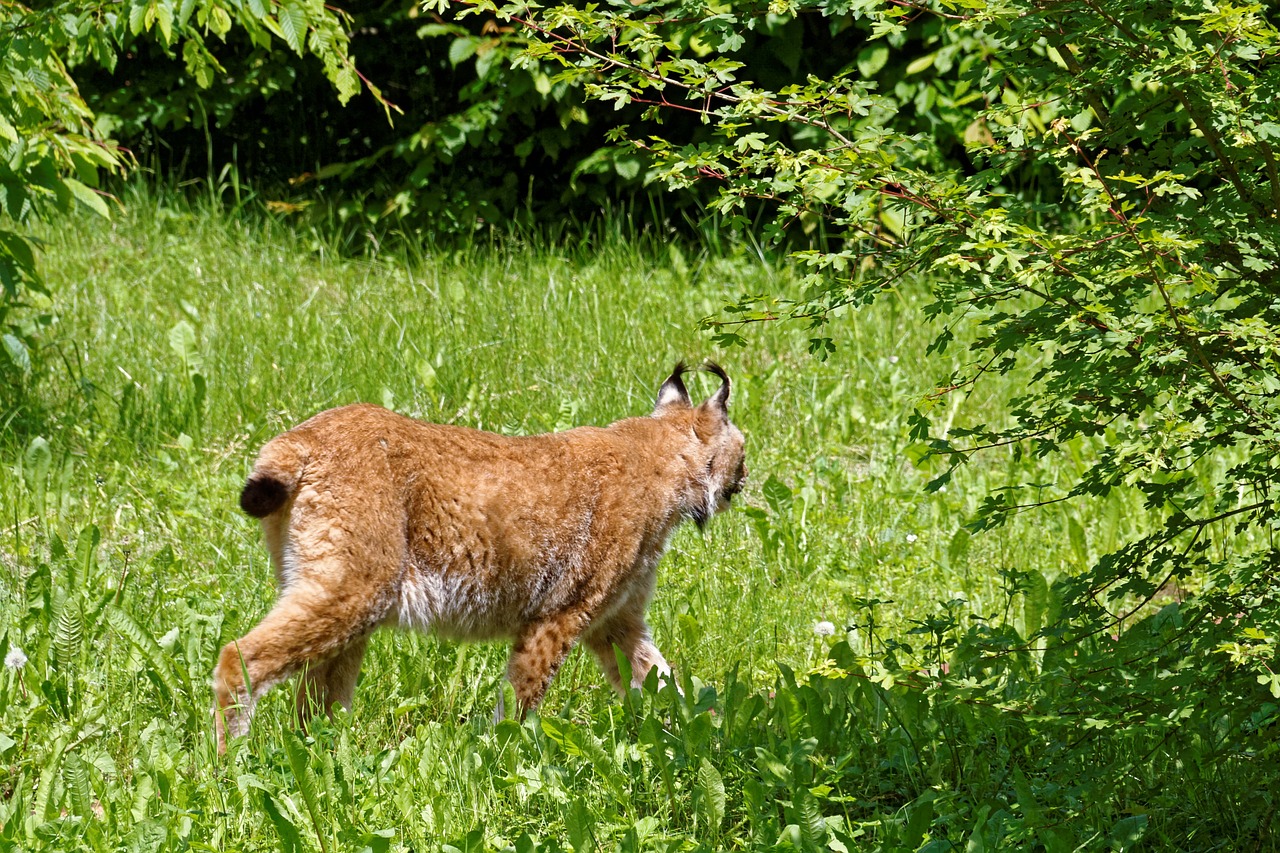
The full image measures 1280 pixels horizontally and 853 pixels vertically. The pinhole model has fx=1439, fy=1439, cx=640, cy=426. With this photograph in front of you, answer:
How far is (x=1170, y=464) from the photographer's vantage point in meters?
3.03

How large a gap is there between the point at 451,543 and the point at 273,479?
0.57 meters

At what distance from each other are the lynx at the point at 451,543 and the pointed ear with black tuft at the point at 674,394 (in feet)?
0.95

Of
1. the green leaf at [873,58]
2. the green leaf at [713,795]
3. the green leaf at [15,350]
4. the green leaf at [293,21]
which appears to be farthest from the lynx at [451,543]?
the green leaf at [873,58]

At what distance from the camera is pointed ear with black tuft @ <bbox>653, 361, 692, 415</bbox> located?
5312mm

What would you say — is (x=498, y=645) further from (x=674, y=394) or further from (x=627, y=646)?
(x=674, y=394)

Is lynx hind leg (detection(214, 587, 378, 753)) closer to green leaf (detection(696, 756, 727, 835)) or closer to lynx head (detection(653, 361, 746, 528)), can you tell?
green leaf (detection(696, 756, 727, 835))

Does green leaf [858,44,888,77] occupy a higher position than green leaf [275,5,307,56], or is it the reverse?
green leaf [275,5,307,56]

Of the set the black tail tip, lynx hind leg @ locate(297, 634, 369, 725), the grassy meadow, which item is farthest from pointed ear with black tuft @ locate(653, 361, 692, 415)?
the black tail tip

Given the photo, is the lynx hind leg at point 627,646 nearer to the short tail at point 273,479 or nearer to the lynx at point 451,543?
the lynx at point 451,543

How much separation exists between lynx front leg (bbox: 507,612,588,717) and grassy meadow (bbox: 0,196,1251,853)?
6.5 inches

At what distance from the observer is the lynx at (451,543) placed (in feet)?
13.3

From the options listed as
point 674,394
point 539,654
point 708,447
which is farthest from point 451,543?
point 674,394

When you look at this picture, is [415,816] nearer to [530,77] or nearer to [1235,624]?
[1235,624]

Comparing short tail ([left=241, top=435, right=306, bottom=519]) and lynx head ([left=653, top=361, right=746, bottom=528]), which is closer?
short tail ([left=241, top=435, right=306, bottom=519])
